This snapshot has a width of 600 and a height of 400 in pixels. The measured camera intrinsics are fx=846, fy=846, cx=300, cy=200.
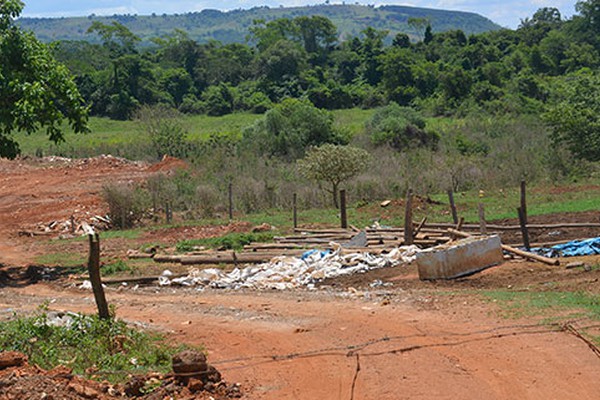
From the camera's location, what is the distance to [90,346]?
10.4 meters

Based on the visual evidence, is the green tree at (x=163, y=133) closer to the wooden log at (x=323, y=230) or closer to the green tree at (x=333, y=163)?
the green tree at (x=333, y=163)

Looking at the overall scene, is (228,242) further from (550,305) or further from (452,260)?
(550,305)

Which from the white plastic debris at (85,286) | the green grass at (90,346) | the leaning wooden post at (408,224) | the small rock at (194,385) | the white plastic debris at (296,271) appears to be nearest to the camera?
the small rock at (194,385)

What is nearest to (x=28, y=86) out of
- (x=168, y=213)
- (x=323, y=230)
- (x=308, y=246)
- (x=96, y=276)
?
(x=308, y=246)

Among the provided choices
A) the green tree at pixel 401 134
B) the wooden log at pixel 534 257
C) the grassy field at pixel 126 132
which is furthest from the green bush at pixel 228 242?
the grassy field at pixel 126 132

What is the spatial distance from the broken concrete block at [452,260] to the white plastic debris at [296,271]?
189cm

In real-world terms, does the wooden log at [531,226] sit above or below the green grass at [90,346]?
below

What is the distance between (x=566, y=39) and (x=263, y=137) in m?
43.3

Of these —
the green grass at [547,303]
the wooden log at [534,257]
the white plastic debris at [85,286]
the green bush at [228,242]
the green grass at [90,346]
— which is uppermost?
the green grass at [90,346]

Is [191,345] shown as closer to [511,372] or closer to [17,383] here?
[17,383]

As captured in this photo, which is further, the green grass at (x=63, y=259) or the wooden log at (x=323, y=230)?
the wooden log at (x=323, y=230)

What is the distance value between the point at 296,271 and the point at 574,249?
561cm

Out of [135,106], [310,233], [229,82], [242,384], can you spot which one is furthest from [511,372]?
[229,82]

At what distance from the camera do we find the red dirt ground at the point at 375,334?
9.08 m
